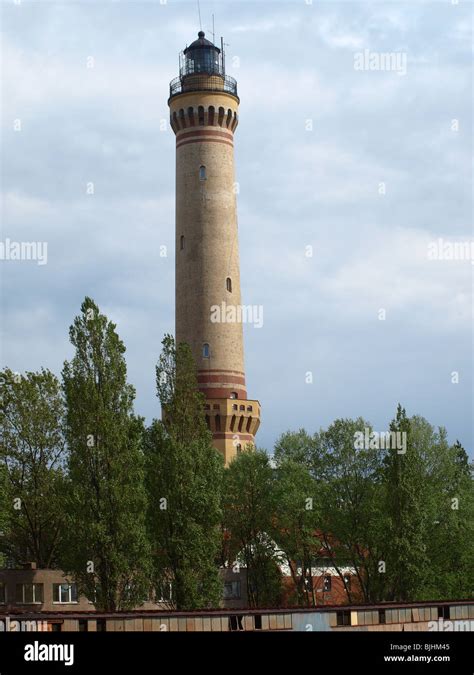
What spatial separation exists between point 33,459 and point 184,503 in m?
13.9

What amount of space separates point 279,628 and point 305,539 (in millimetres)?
26498

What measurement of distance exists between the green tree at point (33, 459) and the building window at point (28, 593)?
12.7 feet

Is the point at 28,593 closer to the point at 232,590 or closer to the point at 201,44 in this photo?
the point at 232,590

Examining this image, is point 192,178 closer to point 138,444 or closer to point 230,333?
point 230,333

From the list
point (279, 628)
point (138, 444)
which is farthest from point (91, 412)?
point (279, 628)

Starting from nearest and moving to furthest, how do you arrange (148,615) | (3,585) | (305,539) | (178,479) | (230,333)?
1. (148,615)
2. (178,479)
3. (3,585)
4. (305,539)
5. (230,333)

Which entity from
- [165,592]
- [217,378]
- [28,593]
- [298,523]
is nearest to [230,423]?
[217,378]

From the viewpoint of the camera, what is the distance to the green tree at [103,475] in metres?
56.6

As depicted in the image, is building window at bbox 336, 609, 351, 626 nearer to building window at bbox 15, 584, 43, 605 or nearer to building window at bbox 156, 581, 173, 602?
building window at bbox 156, 581, 173, 602

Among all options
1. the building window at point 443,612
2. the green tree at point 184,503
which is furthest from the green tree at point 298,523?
the building window at point 443,612

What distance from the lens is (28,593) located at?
2667 inches

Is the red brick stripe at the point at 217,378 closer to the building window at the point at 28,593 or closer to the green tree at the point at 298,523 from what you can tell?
the green tree at the point at 298,523

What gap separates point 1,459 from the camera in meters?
71.5

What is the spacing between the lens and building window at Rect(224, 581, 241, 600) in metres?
75.2
